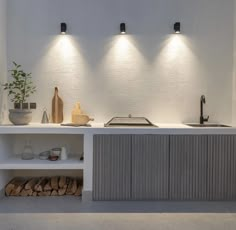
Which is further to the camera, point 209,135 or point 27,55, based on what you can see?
point 27,55

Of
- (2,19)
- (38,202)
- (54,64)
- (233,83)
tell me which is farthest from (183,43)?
(38,202)

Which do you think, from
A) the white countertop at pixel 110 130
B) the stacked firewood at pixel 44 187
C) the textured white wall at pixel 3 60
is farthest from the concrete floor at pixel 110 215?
the textured white wall at pixel 3 60

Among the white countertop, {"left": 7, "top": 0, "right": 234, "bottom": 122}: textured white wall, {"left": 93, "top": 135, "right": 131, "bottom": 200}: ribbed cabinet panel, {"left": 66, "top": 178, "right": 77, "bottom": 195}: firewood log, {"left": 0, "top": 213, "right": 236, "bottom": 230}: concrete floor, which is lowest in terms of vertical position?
{"left": 0, "top": 213, "right": 236, "bottom": 230}: concrete floor

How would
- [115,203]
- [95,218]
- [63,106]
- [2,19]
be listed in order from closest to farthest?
1. [95,218]
2. [115,203]
3. [2,19]
4. [63,106]

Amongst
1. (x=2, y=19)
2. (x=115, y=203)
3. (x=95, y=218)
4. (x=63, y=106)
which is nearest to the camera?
(x=95, y=218)

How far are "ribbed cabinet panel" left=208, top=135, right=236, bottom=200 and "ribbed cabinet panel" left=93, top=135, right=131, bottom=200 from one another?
837 mm

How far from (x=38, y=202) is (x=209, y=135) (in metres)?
1.87

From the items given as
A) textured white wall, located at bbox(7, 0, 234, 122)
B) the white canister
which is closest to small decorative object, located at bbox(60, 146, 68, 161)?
the white canister

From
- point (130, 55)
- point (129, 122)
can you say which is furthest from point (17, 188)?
point (130, 55)

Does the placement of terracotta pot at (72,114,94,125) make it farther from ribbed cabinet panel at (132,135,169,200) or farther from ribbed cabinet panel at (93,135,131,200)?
ribbed cabinet panel at (132,135,169,200)

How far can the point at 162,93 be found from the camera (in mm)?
3918

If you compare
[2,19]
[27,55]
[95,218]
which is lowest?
[95,218]

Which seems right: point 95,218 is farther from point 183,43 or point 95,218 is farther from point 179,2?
point 179,2

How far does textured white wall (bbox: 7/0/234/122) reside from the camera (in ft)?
12.7
